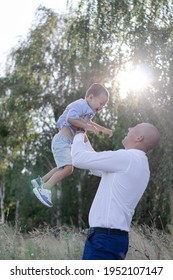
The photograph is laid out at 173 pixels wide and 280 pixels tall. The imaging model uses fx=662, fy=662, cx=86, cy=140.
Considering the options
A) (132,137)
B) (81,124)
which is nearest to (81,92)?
(81,124)

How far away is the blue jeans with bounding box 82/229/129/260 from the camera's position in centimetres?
366

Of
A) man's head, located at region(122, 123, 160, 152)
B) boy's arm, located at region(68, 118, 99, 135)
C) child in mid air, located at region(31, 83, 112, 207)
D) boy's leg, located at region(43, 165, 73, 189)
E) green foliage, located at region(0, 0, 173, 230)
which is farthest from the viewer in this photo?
green foliage, located at region(0, 0, 173, 230)

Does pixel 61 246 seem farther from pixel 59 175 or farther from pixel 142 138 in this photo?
pixel 142 138

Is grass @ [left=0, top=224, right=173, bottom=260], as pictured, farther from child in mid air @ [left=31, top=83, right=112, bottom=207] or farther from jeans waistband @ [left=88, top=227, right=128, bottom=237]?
jeans waistband @ [left=88, top=227, right=128, bottom=237]

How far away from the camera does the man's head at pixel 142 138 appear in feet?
12.5

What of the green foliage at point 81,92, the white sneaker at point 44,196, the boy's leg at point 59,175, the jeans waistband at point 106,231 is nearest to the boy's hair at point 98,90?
the boy's leg at point 59,175

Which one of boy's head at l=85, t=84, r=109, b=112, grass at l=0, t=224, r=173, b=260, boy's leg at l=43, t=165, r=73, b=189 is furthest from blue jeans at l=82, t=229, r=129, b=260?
grass at l=0, t=224, r=173, b=260

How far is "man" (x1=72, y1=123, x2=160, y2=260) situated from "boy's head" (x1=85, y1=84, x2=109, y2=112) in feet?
4.39

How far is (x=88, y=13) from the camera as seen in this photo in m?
13.6

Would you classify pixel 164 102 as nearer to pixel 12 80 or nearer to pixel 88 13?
pixel 88 13

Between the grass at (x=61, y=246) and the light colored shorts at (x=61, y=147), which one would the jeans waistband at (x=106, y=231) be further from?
the grass at (x=61, y=246)
